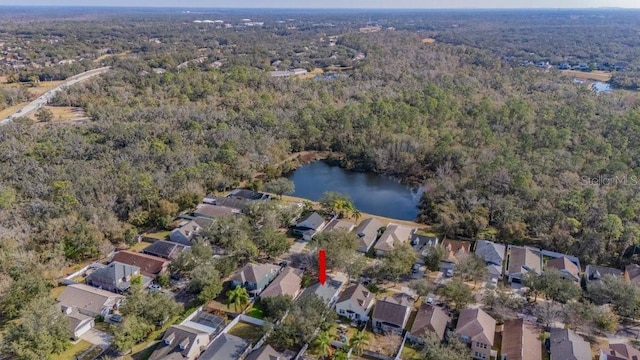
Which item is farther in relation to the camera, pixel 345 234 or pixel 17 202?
pixel 17 202

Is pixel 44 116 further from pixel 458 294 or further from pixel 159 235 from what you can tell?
pixel 458 294

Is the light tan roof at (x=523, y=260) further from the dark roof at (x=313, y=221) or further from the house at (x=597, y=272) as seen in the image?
the dark roof at (x=313, y=221)

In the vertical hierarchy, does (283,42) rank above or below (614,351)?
above

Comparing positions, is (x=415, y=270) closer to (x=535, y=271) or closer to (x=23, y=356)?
(x=535, y=271)

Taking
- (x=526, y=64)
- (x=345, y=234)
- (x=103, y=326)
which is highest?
(x=526, y=64)

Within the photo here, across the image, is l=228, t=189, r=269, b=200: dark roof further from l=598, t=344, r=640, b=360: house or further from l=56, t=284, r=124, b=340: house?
l=598, t=344, r=640, b=360: house

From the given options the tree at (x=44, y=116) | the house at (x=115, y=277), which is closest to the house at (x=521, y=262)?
the house at (x=115, y=277)

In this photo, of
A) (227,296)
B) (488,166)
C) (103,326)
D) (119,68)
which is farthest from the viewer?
(119,68)

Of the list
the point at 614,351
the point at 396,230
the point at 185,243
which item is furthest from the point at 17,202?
the point at 614,351
